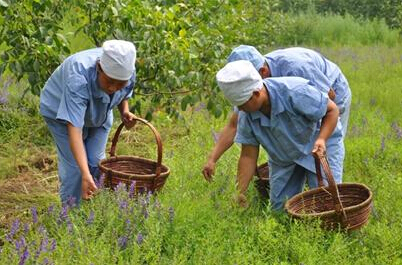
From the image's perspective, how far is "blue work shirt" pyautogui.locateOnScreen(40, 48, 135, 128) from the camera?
129 inches

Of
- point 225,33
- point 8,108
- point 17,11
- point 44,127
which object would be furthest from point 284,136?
point 8,108

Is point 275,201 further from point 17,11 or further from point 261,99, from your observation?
Answer: point 17,11

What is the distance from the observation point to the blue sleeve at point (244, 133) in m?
3.60

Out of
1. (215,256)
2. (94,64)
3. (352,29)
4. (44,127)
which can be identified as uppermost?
(94,64)

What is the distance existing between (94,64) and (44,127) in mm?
2281

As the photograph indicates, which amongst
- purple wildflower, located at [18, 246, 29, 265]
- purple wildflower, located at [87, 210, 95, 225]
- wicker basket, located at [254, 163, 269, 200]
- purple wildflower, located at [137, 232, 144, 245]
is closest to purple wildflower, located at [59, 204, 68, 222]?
purple wildflower, located at [87, 210, 95, 225]

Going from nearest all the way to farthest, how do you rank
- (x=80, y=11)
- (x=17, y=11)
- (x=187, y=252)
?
(x=187, y=252), (x=17, y=11), (x=80, y=11)

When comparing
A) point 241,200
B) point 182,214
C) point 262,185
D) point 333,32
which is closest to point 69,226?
point 182,214

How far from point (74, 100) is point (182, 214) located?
32.5 inches

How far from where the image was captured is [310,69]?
11.9 feet

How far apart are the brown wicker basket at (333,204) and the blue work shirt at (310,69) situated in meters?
0.57

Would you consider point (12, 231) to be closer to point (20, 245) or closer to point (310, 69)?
point (20, 245)

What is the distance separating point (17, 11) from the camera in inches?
150

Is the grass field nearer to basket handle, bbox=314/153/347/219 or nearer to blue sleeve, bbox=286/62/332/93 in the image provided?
basket handle, bbox=314/153/347/219
